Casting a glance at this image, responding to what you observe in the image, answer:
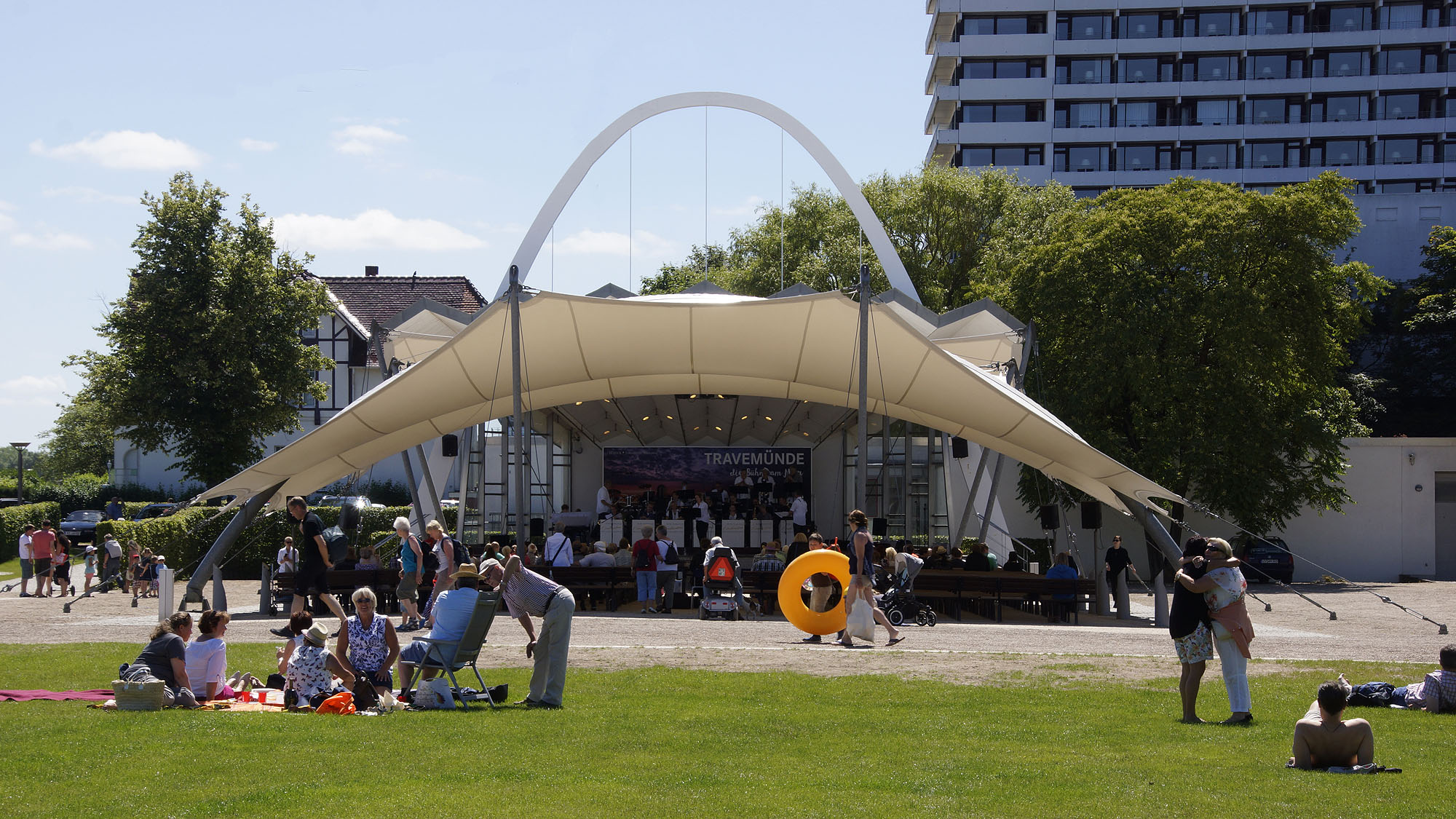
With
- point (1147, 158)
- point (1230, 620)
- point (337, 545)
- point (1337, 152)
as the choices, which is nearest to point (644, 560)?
point (337, 545)

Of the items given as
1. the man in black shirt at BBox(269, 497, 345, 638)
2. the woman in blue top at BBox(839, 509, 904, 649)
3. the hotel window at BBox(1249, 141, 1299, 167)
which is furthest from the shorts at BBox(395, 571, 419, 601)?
the hotel window at BBox(1249, 141, 1299, 167)

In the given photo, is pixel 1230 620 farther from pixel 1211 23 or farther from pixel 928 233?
pixel 1211 23

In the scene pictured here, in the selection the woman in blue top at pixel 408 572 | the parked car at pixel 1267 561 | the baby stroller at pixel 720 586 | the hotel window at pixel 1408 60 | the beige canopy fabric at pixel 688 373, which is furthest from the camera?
the hotel window at pixel 1408 60

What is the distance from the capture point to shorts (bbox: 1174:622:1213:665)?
8.14 metres

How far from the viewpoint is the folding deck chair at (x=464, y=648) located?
864 centimetres

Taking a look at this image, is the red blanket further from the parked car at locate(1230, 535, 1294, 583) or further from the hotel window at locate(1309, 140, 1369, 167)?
the hotel window at locate(1309, 140, 1369, 167)

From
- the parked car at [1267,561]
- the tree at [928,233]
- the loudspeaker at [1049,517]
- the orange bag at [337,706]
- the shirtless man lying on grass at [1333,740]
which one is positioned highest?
the tree at [928,233]

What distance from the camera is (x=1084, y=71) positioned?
65.2m

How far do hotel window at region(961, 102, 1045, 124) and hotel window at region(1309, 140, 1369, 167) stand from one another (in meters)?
13.6

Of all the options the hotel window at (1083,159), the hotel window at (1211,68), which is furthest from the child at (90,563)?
the hotel window at (1211,68)

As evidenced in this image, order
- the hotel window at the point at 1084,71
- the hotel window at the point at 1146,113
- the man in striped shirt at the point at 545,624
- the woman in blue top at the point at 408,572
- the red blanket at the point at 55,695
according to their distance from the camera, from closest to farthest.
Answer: the man in striped shirt at the point at 545,624 → the red blanket at the point at 55,695 → the woman in blue top at the point at 408,572 → the hotel window at the point at 1084,71 → the hotel window at the point at 1146,113

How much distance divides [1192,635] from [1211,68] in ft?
209

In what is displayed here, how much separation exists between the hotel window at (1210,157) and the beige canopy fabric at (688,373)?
48.6 m

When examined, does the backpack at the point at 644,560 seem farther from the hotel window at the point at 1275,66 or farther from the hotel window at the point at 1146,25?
the hotel window at the point at 1275,66
